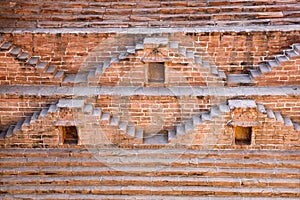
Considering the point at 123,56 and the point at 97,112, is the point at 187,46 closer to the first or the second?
the point at 123,56

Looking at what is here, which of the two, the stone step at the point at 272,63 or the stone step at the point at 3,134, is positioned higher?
the stone step at the point at 272,63

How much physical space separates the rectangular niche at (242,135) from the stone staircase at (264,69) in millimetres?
957

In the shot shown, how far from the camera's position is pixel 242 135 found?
28.5 feet

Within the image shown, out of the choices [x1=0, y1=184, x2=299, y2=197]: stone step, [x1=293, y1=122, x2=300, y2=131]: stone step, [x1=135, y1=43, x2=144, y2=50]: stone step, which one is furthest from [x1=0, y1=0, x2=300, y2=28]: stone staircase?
[x1=0, y1=184, x2=299, y2=197]: stone step

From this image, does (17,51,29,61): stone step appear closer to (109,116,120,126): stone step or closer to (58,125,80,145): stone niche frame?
(58,125,80,145): stone niche frame

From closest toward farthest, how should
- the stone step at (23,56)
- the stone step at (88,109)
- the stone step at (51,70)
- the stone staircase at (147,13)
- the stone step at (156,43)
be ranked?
the stone step at (156,43)
the stone step at (88,109)
the stone step at (23,56)
the stone step at (51,70)
the stone staircase at (147,13)

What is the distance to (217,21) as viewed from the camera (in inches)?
357

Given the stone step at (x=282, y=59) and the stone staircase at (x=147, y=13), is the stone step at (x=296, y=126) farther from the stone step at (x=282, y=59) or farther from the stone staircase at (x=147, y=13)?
the stone staircase at (x=147, y=13)

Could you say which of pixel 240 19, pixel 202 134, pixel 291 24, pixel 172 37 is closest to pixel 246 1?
pixel 240 19

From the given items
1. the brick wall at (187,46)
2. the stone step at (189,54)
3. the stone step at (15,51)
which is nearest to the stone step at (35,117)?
the brick wall at (187,46)

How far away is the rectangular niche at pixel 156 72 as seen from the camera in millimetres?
A: 8650

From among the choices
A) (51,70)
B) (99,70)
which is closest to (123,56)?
(99,70)

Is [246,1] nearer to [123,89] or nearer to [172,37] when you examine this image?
[172,37]

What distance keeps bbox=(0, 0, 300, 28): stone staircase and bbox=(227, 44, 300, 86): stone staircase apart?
74 cm
